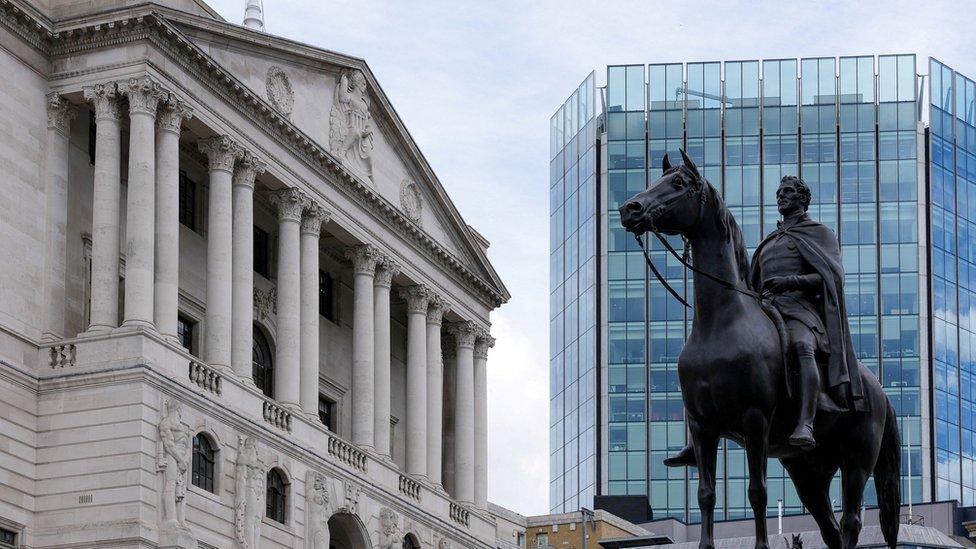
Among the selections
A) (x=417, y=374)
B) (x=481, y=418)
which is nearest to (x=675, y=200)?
(x=417, y=374)

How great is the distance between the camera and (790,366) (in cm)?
2020

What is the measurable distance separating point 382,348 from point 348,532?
7505mm

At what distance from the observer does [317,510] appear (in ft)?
219

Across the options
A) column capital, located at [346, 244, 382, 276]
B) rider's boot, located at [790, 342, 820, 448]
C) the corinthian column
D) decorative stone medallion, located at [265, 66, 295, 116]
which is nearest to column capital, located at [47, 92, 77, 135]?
decorative stone medallion, located at [265, 66, 295, 116]

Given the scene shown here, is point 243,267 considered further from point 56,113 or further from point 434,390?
point 434,390

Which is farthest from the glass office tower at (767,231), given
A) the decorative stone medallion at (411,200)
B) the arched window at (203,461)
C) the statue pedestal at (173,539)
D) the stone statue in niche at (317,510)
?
the statue pedestal at (173,539)

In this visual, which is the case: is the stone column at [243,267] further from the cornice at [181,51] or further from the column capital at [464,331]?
the column capital at [464,331]

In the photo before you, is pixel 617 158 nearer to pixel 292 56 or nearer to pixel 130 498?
pixel 292 56

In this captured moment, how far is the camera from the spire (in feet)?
243

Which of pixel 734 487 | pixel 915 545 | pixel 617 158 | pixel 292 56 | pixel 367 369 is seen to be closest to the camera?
pixel 292 56

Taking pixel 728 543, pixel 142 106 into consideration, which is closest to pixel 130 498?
pixel 142 106

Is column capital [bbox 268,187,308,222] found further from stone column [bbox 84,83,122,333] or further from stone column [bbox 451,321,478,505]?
stone column [bbox 451,321,478,505]

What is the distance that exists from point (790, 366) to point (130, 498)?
39371 millimetres

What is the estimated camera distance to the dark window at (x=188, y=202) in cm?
6694
